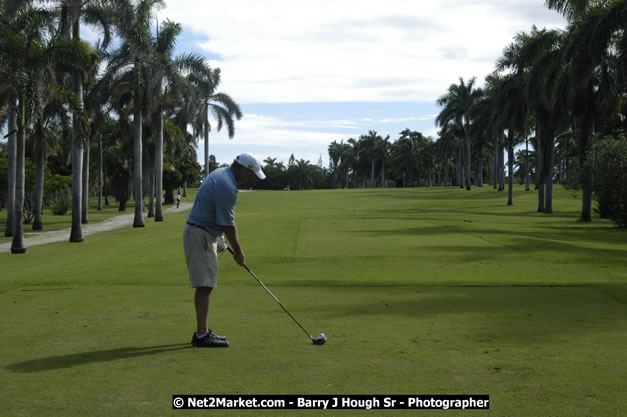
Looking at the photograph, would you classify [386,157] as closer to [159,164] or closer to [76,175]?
[159,164]

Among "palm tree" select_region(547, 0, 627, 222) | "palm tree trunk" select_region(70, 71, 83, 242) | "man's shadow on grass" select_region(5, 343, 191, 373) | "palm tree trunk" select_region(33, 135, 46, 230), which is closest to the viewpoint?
"man's shadow on grass" select_region(5, 343, 191, 373)

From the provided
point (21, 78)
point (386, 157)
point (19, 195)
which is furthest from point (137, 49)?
point (386, 157)

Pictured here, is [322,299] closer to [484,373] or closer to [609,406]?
[484,373]

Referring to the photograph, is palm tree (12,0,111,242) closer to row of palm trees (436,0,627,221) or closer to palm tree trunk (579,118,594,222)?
row of palm trees (436,0,627,221)

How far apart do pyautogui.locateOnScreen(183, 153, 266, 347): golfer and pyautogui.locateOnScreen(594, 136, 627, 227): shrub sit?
94.3 ft

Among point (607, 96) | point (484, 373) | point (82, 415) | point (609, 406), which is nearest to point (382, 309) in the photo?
point (484, 373)

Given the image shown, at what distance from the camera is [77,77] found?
96.9ft

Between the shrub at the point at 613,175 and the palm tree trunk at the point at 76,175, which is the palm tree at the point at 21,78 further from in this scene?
the shrub at the point at 613,175

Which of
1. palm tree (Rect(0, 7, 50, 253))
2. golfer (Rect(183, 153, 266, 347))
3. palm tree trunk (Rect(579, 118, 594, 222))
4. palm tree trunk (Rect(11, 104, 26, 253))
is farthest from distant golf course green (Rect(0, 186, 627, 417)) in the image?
palm tree trunk (Rect(579, 118, 594, 222))

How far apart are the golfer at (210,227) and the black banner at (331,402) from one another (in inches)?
82.1

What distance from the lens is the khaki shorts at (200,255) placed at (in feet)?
24.8

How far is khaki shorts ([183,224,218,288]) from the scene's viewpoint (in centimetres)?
756

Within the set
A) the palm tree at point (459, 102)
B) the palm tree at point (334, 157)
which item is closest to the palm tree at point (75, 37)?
the palm tree at point (459, 102)

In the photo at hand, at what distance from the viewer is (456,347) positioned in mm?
7402
